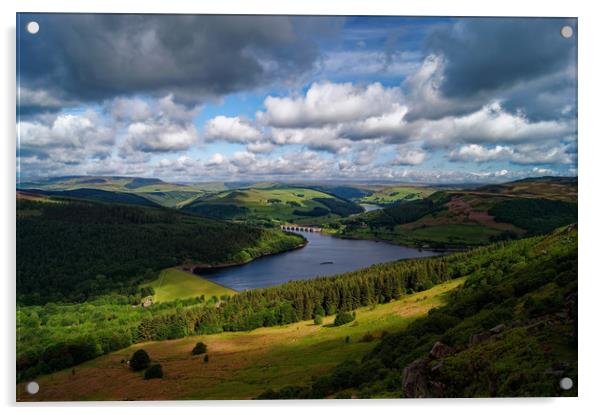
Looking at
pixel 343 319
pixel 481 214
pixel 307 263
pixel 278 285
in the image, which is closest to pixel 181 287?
pixel 278 285

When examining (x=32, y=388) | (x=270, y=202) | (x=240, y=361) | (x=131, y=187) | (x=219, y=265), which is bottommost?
(x=32, y=388)

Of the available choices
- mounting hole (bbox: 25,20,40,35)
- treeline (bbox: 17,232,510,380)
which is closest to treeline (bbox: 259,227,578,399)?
treeline (bbox: 17,232,510,380)

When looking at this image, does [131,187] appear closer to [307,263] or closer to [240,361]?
[307,263]

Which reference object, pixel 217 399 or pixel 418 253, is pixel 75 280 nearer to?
pixel 217 399

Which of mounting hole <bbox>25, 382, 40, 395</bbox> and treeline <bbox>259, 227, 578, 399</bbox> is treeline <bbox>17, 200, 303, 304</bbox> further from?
treeline <bbox>259, 227, 578, 399</bbox>

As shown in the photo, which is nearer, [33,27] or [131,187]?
[33,27]

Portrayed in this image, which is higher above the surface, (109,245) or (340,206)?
(340,206)
